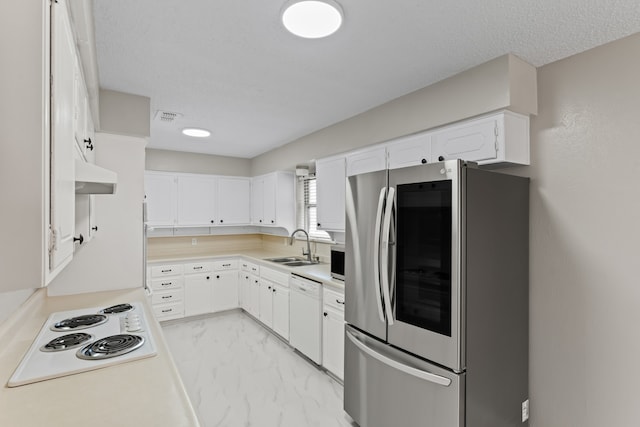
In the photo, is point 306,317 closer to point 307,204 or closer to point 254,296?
point 254,296

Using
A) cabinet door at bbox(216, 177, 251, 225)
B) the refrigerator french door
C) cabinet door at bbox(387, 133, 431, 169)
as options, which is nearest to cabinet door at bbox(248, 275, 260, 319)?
cabinet door at bbox(216, 177, 251, 225)

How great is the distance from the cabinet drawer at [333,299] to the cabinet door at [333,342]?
45 millimetres

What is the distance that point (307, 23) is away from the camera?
1.66m

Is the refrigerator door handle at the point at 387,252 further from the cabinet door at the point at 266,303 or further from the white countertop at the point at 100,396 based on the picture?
the cabinet door at the point at 266,303

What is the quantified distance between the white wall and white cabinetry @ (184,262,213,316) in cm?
179

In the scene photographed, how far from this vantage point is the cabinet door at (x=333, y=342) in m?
2.83

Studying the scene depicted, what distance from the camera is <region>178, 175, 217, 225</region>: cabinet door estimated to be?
15.8 feet

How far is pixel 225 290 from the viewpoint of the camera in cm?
478

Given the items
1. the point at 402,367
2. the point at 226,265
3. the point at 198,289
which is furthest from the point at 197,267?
the point at 402,367

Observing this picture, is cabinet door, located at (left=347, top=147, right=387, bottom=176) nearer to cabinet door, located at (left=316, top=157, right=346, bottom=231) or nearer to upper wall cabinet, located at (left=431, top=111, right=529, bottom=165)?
cabinet door, located at (left=316, top=157, right=346, bottom=231)

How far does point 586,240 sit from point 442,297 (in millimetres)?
937

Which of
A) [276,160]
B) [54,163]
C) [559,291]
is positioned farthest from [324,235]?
[54,163]

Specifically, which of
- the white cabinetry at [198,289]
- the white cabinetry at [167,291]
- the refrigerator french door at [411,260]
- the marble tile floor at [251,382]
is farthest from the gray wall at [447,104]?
the white cabinetry at [167,291]

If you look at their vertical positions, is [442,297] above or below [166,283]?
above
